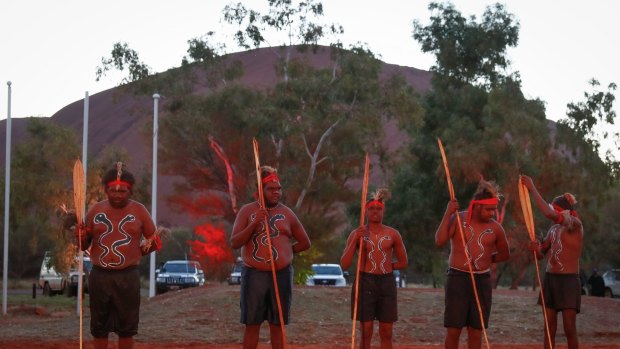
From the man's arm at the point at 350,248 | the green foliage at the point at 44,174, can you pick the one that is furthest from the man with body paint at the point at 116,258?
the green foliage at the point at 44,174

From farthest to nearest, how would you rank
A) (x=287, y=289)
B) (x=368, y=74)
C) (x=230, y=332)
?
(x=368, y=74) < (x=230, y=332) < (x=287, y=289)

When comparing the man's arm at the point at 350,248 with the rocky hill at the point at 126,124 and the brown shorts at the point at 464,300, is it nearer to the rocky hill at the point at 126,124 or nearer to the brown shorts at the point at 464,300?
the brown shorts at the point at 464,300

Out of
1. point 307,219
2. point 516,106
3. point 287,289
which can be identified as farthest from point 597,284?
point 287,289

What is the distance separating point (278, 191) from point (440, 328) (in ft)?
34.6

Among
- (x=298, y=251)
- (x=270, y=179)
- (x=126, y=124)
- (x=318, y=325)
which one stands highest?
(x=126, y=124)

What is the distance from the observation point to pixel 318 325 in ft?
68.8

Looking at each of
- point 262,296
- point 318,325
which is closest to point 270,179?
point 262,296

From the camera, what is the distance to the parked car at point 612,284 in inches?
1847

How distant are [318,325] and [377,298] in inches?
354

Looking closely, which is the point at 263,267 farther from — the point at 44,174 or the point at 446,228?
the point at 44,174

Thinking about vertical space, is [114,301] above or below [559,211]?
below

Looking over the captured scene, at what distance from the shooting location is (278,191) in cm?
1100

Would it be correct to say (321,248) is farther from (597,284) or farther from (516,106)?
(597,284)

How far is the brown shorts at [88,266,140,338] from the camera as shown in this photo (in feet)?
33.2
